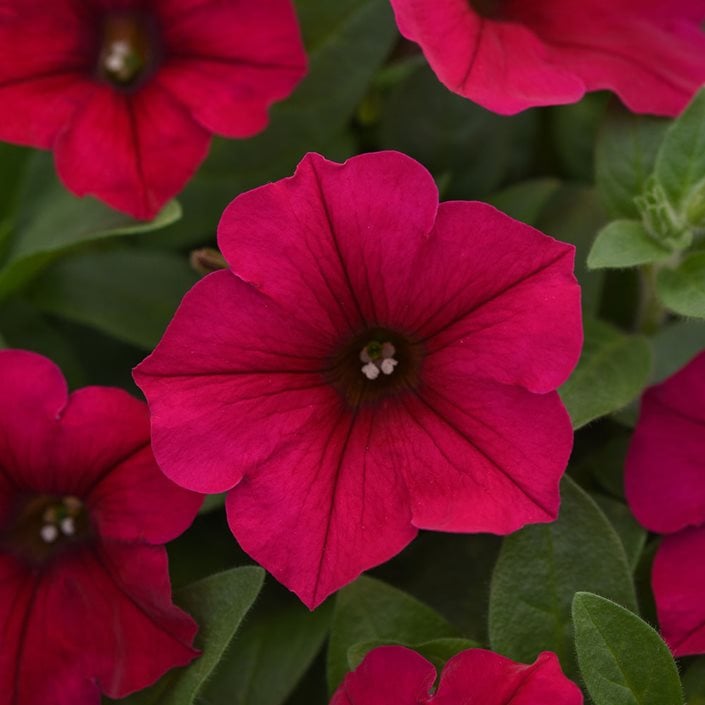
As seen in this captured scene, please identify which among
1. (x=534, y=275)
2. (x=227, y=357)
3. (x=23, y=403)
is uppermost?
(x=534, y=275)

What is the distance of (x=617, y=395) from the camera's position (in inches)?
38.5

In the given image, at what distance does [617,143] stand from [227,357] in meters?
0.47

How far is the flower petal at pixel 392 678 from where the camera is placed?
0.82 metres

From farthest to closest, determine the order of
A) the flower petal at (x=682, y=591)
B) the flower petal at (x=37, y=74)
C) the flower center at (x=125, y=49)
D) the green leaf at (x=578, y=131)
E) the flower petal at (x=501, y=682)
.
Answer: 1. the green leaf at (x=578, y=131)
2. the flower center at (x=125, y=49)
3. the flower petal at (x=37, y=74)
4. the flower petal at (x=682, y=591)
5. the flower petal at (x=501, y=682)

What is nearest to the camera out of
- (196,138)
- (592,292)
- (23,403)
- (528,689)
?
(528,689)

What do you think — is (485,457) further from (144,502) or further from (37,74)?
(37,74)

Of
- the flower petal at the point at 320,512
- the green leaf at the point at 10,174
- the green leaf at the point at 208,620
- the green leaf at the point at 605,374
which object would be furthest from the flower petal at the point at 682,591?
the green leaf at the point at 10,174

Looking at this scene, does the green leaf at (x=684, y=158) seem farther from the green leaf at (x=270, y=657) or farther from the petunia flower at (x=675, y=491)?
the green leaf at (x=270, y=657)

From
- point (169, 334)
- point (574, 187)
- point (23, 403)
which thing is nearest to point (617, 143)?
point (574, 187)

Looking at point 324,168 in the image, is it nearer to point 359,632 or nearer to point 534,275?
point 534,275

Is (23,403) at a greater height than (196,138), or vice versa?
(196,138)

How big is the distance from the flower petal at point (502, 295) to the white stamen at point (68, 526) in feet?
1.29

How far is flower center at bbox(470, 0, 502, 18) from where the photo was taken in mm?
1067

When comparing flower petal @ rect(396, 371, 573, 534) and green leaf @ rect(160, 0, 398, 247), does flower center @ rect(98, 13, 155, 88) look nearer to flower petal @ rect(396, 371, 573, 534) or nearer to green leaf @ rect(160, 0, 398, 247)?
green leaf @ rect(160, 0, 398, 247)
